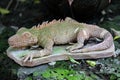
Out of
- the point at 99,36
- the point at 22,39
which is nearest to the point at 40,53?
the point at 22,39

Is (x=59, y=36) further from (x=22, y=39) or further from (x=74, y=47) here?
(x=22, y=39)

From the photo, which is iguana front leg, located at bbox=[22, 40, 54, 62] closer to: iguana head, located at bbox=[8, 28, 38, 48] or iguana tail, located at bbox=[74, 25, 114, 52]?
iguana head, located at bbox=[8, 28, 38, 48]

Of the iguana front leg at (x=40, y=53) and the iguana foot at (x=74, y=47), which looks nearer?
the iguana front leg at (x=40, y=53)

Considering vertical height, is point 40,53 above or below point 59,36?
below

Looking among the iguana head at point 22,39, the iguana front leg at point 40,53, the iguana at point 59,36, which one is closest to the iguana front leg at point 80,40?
the iguana at point 59,36

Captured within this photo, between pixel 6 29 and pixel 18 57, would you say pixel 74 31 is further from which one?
pixel 6 29

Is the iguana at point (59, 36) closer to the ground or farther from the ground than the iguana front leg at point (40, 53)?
farther from the ground

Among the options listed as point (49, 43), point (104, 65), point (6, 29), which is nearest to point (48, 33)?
point (49, 43)

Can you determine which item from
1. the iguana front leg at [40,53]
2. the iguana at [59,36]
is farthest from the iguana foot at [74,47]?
the iguana front leg at [40,53]

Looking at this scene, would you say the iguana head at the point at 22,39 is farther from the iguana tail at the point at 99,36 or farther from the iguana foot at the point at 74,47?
the iguana tail at the point at 99,36
